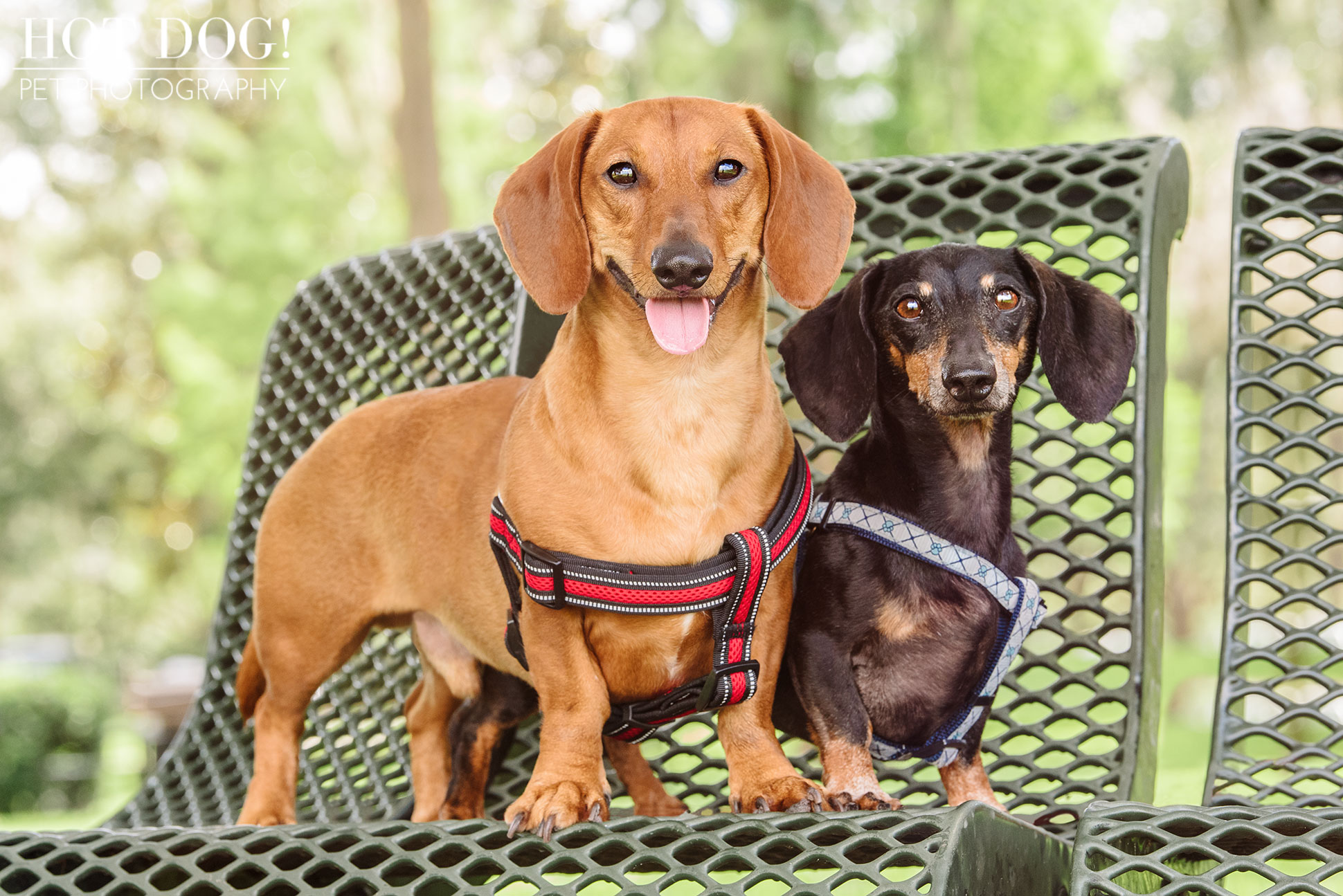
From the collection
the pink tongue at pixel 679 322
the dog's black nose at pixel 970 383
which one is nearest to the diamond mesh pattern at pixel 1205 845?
the dog's black nose at pixel 970 383

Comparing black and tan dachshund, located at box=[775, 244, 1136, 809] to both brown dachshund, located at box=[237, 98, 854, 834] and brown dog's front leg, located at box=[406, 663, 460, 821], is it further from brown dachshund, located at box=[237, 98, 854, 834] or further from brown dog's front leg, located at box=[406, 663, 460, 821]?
brown dog's front leg, located at box=[406, 663, 460, 821]

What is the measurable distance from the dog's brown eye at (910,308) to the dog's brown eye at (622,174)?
0.51 metres

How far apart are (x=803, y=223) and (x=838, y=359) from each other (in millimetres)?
246

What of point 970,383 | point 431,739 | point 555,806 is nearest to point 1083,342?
point 970,383

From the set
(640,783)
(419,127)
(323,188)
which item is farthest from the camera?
(323,188)

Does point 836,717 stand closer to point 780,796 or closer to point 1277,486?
point 780,796

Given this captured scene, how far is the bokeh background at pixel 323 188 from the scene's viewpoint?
11312 millimetres

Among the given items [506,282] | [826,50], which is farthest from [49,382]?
[506,282]

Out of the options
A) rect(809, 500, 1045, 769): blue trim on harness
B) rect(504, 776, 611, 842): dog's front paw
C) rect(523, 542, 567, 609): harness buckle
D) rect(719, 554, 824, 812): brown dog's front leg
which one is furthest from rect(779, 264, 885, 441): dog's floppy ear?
rect(504, 776, 611, 842): dog's front paw

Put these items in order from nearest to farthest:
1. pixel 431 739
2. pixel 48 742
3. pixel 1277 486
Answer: pixel 1277 486, pixel 431 739, pixel 48 742

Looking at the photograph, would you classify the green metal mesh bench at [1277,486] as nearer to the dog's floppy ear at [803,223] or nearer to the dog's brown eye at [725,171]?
the dog's floppy ear at [803,223]

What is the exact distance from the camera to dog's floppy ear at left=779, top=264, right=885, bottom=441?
2162 mm

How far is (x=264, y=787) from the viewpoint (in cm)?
260

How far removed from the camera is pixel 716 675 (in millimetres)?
2031
